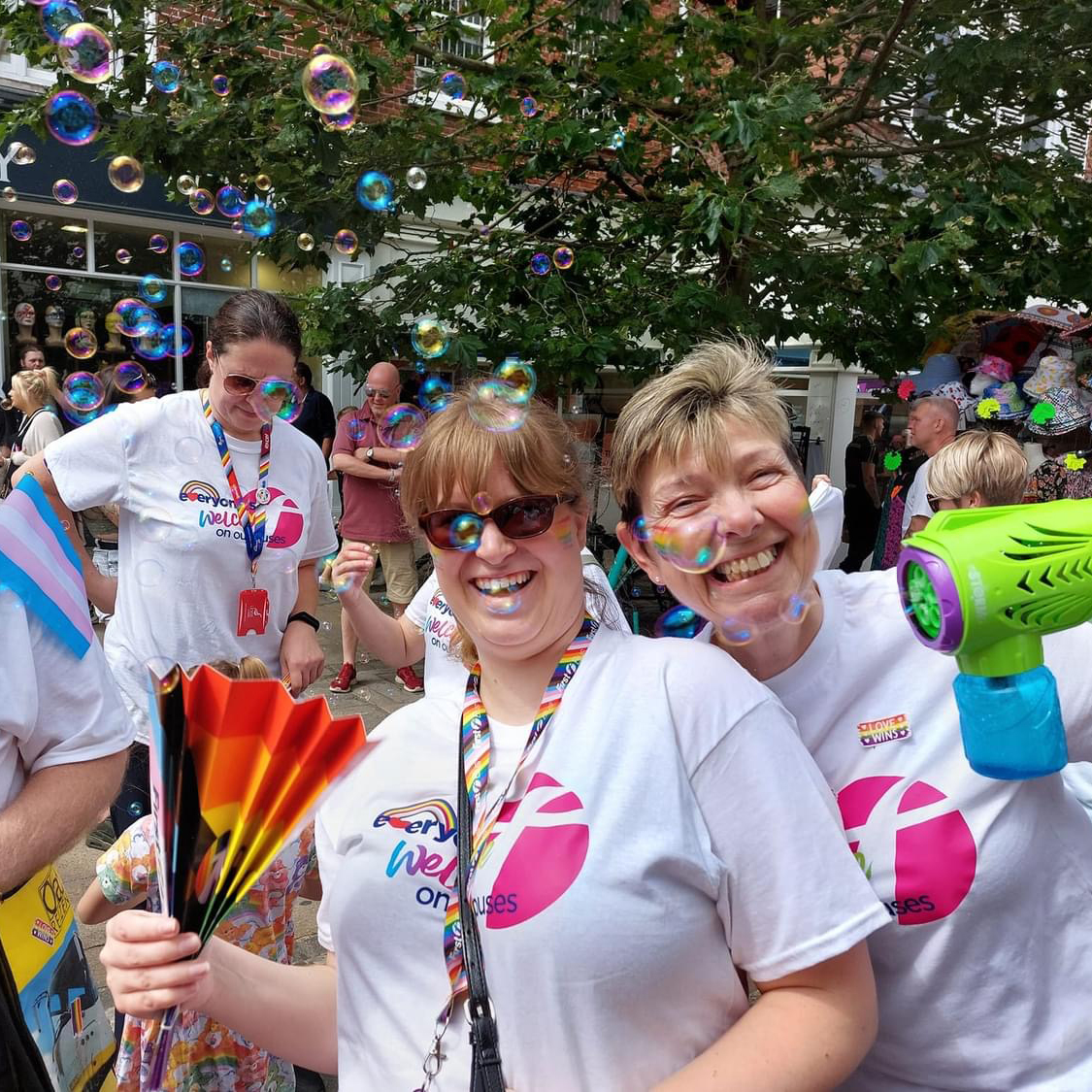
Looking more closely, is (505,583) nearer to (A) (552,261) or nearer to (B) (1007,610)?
(B) (1007,610)

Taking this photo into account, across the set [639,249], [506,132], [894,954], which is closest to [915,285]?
[639,249]

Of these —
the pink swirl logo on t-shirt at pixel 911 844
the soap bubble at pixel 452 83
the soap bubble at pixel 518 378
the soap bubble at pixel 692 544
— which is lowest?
the pink swirl logo on t-shirt at pixel 911 844

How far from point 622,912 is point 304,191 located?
4.87 m

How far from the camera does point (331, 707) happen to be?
6.21 metres

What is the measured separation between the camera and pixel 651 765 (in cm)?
121

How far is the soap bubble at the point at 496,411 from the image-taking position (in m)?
1.50

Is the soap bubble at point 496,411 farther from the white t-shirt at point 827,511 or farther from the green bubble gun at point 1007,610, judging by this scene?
the white t-shirt at point 827,511

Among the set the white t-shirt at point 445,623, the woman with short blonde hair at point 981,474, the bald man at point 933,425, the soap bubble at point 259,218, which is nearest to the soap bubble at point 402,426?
the white t-shirt at point 445,623

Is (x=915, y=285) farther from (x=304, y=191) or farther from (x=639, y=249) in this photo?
(x=304, y=191)

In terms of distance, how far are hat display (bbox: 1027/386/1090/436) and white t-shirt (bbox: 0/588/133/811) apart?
5420mm

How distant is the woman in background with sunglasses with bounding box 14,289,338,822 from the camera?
9.30 feet

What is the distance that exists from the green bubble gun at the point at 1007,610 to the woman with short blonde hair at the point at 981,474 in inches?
94.8

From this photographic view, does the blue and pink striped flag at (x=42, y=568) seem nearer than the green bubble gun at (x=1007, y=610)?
No

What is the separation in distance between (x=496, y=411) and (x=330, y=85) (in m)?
3.35
